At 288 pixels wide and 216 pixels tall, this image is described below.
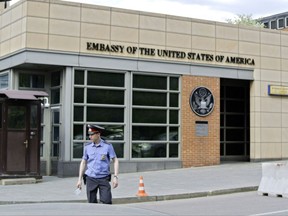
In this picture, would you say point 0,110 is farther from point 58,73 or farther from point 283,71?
point 283,71

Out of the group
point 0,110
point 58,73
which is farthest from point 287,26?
point 0,110

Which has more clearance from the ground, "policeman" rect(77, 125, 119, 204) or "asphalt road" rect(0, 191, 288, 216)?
"policeman" rect(77, 125, 119, 204)

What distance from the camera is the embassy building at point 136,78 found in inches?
698

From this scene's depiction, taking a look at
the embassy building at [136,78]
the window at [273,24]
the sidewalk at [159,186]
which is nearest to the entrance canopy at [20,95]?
the embassy building at [136,78]

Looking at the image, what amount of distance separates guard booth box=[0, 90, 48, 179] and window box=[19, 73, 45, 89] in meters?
3.14

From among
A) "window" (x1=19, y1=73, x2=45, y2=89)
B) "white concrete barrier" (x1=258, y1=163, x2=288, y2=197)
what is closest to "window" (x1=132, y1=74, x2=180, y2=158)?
"window" (x1=19, y1=73, x2=45, y2=89)

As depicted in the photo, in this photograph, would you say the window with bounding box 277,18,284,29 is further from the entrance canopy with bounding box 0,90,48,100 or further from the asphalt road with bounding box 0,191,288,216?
the asphalt road with bounding box 0,191,288,216

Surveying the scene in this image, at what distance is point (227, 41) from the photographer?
70.1 ft

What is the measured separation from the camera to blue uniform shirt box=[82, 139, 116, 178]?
7648mm

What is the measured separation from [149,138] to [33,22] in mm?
6322

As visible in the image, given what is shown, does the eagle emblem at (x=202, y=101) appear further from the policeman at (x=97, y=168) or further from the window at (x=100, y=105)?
the policeman at (x=97, y=168)

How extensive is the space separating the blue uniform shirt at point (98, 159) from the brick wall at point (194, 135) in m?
12.4

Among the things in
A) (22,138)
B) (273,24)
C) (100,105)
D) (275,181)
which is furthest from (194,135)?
(273,24)

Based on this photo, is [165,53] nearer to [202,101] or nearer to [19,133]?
[202,101]
